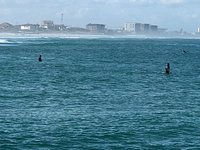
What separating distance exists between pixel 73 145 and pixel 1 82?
34.8 metres

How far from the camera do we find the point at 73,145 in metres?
34.2

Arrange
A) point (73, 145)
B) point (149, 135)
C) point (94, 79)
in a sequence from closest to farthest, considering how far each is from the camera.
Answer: point (73, 145) < point (149, 135) < point (94, 79)

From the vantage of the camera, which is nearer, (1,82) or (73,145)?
(73,145)

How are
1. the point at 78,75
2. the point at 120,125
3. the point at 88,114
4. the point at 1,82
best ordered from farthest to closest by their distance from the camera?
1. the point at 78,75
2. the point at 1,82
3. the point at 88,114
4. the point at 120,125

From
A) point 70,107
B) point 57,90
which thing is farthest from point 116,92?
point 70,107

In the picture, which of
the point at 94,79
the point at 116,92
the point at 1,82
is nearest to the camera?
the point at 116,92

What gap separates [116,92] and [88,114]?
591 inches

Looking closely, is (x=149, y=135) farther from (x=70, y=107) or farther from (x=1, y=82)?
(x=1, y=82)

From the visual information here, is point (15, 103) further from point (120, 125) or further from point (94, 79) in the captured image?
point (94, 79)

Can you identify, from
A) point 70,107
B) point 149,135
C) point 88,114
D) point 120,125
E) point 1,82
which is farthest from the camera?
point 1,82

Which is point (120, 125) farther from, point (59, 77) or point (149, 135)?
point (59, 77)

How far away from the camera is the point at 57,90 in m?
60.0

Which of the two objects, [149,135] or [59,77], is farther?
[59,77]

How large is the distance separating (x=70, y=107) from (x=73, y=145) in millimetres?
13291
